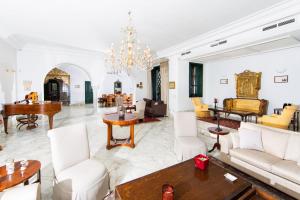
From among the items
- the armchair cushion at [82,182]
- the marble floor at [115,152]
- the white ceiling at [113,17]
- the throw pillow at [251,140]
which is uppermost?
the white ceiling at [113,17]

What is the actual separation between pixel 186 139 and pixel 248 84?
564 centimetres

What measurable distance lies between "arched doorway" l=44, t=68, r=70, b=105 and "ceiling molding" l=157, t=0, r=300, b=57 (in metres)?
11.7

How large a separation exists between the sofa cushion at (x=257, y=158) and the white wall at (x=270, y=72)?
16.0 feet

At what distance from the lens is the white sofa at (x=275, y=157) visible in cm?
223

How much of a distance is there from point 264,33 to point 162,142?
407 centimetres

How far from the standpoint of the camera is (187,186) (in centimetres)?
180

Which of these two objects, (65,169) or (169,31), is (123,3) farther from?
(65,169)

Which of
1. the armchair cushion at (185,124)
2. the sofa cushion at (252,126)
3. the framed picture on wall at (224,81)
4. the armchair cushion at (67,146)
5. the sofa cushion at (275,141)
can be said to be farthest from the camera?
the framed picture on wall at (224,81)

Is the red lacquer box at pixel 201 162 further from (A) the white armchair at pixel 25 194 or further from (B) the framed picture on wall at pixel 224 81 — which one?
(B) the framed picture on wall at pixel 224 81

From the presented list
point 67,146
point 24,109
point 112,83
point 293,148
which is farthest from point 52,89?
point 293,148

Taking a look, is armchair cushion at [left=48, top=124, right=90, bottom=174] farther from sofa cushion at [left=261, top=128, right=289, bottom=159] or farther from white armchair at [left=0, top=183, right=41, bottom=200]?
sofa cushion at [left=261, top=128, right=289, bottom=159]

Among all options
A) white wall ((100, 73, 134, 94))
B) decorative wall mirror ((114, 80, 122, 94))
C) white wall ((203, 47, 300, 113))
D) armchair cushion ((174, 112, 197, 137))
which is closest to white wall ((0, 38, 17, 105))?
armchair cushion ((174, 112, 197, 137))

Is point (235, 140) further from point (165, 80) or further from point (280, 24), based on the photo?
point (165, 80)

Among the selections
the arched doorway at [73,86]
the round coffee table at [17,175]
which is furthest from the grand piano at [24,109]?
the arched doorway at [73,86]
